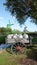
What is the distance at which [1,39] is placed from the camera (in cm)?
3806

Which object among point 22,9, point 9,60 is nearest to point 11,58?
point 9,60

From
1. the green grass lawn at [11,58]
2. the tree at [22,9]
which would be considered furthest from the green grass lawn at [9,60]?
the tree at [22,9]

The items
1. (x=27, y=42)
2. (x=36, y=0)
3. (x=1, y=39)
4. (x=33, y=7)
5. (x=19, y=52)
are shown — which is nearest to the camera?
(x=19, y=52)

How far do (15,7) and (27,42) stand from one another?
6.32 m

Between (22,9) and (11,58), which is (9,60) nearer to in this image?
(11,58)

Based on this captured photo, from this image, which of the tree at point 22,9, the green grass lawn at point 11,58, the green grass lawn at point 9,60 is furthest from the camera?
the tree at point 22,9

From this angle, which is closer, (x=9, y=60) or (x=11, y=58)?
(x=9, y=60)

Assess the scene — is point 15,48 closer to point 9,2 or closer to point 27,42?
point 9,2

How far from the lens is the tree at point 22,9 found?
22.0 m

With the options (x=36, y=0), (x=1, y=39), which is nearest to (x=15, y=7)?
(x=36, y=0)

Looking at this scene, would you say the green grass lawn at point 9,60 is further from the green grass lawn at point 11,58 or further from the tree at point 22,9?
the tree at point 22,9

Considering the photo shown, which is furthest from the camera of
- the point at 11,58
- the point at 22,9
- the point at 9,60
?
the point at 22,9

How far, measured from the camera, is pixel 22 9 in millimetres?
23766

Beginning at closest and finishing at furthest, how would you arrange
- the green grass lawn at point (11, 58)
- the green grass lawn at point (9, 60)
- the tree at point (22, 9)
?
the green grass lawn at point (9, 60) < the green grass lawn at point (11, 58) < the tree at point (22, 9)
